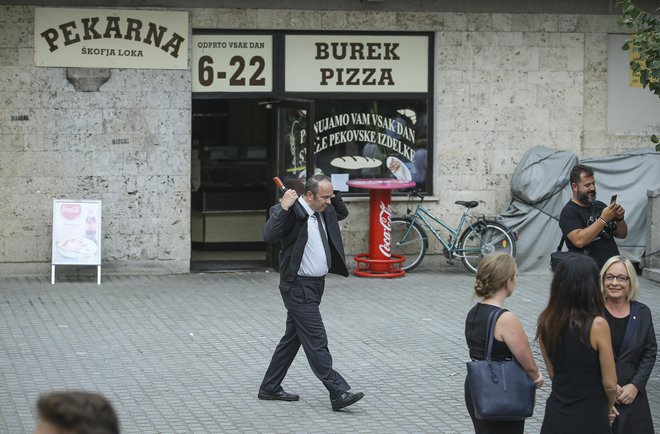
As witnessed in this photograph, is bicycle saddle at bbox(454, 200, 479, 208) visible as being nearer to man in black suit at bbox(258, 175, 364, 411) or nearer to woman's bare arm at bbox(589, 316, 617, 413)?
man in black suit at bbox(258, 175, 364, 411)

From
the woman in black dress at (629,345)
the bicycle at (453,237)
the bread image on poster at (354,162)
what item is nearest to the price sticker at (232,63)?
the bread image on poster at (354,162)

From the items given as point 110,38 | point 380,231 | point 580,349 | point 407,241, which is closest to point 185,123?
point 110,38

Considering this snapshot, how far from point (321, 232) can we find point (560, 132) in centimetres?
800

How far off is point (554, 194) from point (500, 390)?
10.1 metres

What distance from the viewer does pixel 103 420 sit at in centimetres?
332

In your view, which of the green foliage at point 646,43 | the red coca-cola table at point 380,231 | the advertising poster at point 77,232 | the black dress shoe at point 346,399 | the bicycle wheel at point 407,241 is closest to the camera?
the black dress shoe at point 346,399

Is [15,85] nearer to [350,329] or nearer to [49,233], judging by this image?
[49,233]

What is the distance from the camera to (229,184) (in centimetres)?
1794

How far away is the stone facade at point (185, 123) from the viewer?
48.4ft

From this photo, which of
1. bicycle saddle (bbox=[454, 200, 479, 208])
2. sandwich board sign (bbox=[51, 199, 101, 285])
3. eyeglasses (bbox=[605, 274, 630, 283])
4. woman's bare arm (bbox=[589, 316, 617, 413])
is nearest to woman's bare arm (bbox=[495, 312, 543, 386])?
woman's bare arm (bbox=[589, 316, 617, 413])

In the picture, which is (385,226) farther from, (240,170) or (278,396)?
(278,396)

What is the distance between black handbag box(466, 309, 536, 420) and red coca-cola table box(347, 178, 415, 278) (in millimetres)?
9116

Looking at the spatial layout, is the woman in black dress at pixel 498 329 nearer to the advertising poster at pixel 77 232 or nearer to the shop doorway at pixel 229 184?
the advertising poster at pixel 77 232

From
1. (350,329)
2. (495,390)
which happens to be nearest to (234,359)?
(350,329)
